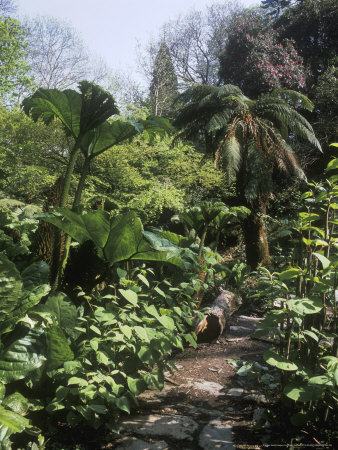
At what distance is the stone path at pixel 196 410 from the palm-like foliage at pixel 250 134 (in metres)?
4.69

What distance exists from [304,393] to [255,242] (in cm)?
601

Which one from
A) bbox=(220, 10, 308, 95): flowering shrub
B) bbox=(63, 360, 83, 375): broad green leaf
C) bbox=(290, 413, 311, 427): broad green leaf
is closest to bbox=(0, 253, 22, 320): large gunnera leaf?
bbox=(63, 360, 83, 375): broad green leaf

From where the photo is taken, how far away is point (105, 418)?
1609 millimetres

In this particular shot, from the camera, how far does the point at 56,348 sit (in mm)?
1428

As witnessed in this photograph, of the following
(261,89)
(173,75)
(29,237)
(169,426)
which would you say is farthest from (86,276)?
(173,75)

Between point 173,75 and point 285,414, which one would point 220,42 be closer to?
point 173,75

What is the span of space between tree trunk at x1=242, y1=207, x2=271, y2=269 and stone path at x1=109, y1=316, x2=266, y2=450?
4.30 meters

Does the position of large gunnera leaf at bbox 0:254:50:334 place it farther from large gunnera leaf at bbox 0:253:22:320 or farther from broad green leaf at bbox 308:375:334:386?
broad green leaf at bbox 308:375:334:386

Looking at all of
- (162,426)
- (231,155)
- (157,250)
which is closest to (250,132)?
(231,155)

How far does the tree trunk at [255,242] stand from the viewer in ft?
23.0

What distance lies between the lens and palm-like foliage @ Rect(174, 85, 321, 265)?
22.7 ft

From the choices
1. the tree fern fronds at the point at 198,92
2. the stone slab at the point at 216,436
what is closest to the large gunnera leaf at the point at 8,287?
the stone slab at the point at 216,436

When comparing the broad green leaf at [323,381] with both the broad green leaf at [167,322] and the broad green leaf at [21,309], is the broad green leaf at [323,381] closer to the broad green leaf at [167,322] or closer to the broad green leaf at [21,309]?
the broad green leaf at [167,322]

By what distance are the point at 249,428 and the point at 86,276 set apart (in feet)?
A: 4.41
